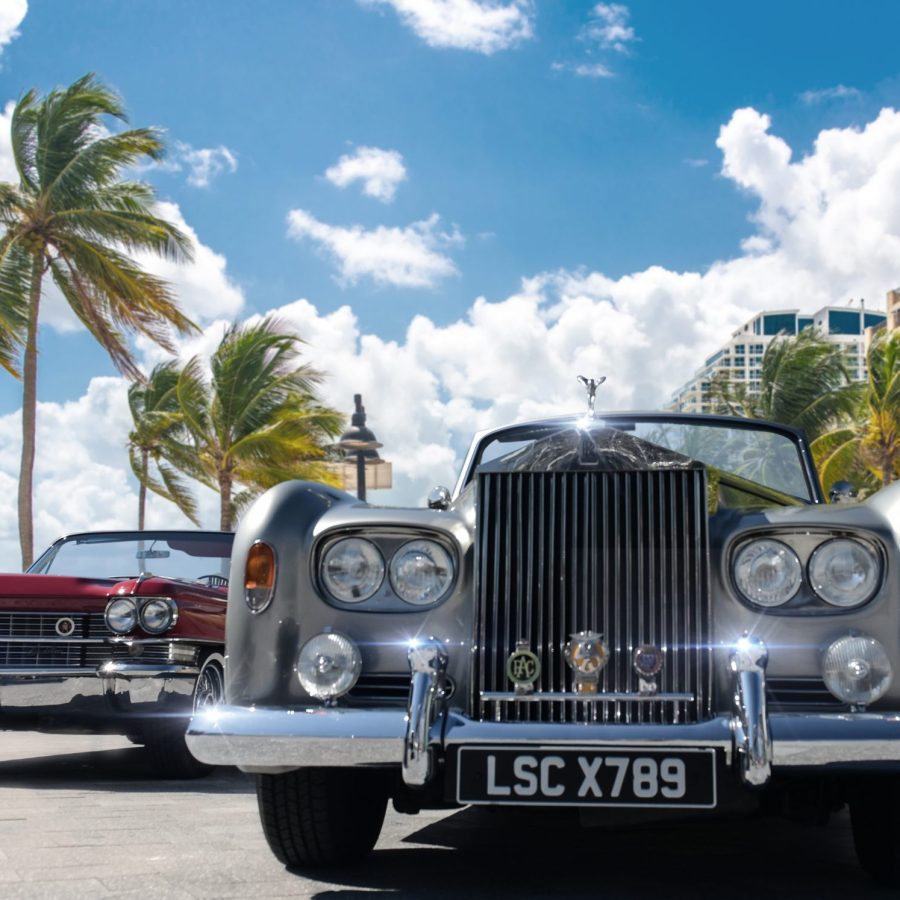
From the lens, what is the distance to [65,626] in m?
6.54

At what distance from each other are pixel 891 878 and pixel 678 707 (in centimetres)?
86

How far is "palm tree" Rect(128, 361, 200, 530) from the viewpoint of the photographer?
2858cm

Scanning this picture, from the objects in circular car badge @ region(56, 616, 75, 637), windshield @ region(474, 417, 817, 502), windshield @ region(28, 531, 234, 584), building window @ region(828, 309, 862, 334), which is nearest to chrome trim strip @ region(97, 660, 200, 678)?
circular car badge @ region(56, 616, 75, 637)

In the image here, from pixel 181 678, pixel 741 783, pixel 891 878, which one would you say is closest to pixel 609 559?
pixel 741 783

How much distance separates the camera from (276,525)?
3.54 meters

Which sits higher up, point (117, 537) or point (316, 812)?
point (117, 537)

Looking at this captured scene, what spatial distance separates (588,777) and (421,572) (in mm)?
754

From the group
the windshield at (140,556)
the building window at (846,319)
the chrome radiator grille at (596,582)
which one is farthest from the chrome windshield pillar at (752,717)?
the building window at (846,319)

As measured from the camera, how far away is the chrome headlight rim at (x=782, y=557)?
3.32m

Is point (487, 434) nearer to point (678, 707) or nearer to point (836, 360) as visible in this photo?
point (678, 707)

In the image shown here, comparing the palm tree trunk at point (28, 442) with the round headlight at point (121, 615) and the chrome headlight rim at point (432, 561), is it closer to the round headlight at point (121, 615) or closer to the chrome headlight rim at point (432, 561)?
the round headlight at point (121, 615)

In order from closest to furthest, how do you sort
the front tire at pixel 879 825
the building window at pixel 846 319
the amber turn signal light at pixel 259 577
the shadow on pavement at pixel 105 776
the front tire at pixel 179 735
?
the front tire at pixel 879 825, the amber turn signal light at pixel 259 577, the shadow on pavement at pixel 105 776, the front tire at pixel 179 735, the building window at pixel 846 319

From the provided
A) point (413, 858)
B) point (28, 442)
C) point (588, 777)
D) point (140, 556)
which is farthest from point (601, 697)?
point (28, 442)

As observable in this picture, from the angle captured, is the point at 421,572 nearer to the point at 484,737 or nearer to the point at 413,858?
the point at 484,737
